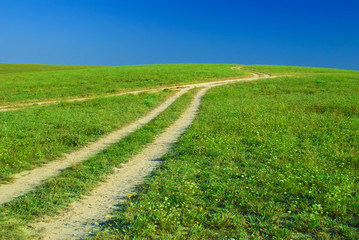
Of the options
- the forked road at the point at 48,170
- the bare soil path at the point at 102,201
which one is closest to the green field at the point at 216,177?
the bare soil path at the point at 102,201

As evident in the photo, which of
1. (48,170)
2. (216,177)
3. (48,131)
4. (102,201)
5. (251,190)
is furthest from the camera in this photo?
(48,131)

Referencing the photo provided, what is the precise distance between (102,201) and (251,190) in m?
3.84

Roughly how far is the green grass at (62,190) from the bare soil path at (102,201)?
0.28 meters

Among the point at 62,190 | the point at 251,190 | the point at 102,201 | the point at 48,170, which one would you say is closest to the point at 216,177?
the point at 251,190

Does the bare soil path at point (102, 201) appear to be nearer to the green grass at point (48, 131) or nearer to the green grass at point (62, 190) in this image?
the green grass at point (62, 190)

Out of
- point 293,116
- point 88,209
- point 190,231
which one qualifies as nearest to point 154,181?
point 88,209

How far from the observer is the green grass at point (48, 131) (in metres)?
9.70

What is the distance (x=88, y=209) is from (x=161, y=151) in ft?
15.9

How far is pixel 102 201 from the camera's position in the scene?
6.77 meters

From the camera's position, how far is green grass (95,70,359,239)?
550cm

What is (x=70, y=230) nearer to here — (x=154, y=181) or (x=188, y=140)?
(x=154, y=181)

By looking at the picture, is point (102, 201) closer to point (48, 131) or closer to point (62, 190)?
point (62, 190)

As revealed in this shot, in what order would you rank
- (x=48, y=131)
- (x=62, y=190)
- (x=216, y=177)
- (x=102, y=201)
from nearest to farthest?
1. (x=102, y=201)
2. (x=62, y=190)
3. (x=216, y=177)
4. (x=48, y=131)

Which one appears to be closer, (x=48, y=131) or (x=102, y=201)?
(x=102, y=201)
